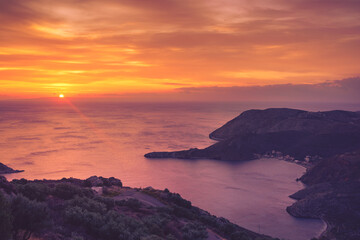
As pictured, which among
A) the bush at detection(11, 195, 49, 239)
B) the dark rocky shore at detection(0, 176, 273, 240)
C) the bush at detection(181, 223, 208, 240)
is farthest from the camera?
the bush at detection(181, 223, 208, 240)

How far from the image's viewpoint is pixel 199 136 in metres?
156

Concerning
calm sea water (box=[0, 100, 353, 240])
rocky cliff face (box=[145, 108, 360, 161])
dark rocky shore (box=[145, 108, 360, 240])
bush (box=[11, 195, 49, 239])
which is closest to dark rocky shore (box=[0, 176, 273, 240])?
bush (box=[11, 195, 49, 239])

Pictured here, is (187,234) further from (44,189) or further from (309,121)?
(309,121)

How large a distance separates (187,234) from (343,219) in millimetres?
39327

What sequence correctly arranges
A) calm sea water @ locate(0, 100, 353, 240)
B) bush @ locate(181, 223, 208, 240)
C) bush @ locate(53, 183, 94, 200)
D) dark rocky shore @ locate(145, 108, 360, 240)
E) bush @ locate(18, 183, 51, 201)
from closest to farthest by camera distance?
bush @ locate(18, 183, 51, 201) → bush @ locate(181, 223, 208, 240) → bush @ locate(53, 183, 94, 200) → dark rocky shore @ locate(145, 108, 360, 240) → calm sea water @ locate(0, 100, 353, 240)

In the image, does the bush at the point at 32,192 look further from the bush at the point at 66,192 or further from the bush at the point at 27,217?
the bush at the point at 27,217

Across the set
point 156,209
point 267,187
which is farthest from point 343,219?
point 156,209

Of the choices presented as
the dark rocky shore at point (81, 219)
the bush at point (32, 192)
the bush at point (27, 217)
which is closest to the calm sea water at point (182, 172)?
the dark rocky shore at point (81, 219)

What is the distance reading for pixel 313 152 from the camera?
104875mm

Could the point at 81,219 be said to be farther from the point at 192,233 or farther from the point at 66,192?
the point at 192,233

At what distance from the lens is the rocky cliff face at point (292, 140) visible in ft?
349

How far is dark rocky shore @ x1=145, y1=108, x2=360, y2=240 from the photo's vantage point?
5116 centimetres

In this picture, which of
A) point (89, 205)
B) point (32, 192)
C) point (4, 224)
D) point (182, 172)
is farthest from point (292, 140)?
point (4, 224)

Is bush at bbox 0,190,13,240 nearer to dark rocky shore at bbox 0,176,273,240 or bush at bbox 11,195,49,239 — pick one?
dark rocky shore at bbox 0,176,273,240
